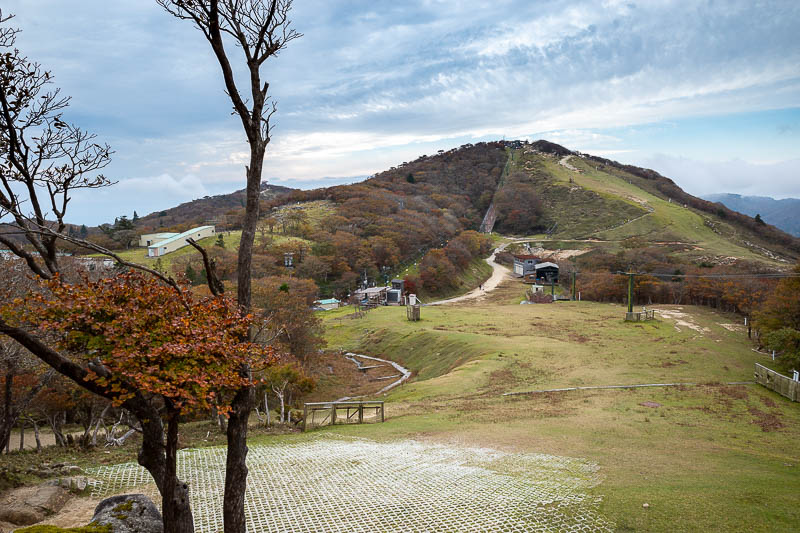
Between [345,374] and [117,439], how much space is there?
20753 millimetres

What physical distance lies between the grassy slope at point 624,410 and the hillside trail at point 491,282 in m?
18.4

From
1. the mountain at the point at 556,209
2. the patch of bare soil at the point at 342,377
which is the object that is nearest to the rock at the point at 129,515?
the patch of bare soil at the point at 342,377

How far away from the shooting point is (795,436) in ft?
54.7

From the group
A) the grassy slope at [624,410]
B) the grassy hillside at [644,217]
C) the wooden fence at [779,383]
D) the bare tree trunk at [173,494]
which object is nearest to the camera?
the bare tree trunk at [173,494]

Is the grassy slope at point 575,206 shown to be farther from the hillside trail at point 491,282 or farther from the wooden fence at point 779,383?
the wooden fence at point 779,383

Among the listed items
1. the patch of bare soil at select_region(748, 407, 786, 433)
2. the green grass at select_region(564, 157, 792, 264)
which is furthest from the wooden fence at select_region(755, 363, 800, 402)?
the green grass at select_region(564, 157, 792, 264)

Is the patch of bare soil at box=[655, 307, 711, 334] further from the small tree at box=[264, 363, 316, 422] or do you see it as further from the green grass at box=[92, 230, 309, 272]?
the green grass at box=[92, 230, 309, 272]

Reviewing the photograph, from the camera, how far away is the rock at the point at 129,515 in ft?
25.0

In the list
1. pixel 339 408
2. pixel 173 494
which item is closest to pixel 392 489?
pixel 173 494

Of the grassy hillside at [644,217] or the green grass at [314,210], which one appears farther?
the green grass at [314,210]

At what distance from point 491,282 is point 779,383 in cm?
5191

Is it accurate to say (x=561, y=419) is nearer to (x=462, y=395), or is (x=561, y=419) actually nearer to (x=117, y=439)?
(x=462, y=395)

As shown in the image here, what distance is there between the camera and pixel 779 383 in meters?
22.6

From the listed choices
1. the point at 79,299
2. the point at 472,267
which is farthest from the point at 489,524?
the point at 472,267
